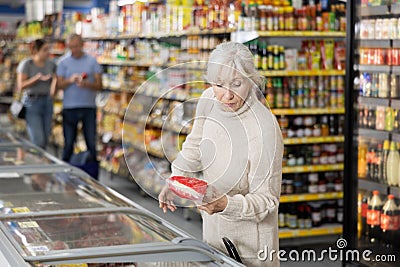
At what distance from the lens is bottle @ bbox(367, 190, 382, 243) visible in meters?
5.47

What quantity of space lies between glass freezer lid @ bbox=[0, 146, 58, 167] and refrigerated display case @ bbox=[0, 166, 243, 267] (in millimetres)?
492

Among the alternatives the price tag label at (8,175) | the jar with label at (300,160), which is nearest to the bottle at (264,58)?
the jar with label at (300,160)

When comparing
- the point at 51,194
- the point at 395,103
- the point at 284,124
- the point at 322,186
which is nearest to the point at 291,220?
the point at 322,186

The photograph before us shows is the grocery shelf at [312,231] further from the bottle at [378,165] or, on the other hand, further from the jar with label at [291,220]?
the bottle at [378,165]

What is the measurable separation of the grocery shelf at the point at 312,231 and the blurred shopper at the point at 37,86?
387 centimetres

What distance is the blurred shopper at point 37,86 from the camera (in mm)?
9086

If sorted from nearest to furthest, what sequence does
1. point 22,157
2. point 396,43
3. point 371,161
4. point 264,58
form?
point 22,157 < point 396,43 < point 371,161 < point 264,58

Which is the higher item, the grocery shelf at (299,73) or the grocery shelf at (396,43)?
the grocery shelf at (396,43)

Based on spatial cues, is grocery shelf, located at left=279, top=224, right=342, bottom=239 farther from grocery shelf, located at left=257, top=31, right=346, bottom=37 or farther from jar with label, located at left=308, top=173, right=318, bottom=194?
grocery shelf, located at left=257, top=31, right=346, bottom=37

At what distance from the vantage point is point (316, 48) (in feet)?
21.5

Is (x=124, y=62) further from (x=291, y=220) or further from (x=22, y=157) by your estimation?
(x=22, y=157)

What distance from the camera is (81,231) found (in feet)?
10.3

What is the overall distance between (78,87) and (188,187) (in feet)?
19.7

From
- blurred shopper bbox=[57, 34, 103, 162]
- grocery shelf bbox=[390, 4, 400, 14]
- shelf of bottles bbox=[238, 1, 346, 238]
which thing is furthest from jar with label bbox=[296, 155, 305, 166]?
blurred shopper bbox=[57, 34, 103, 162]
